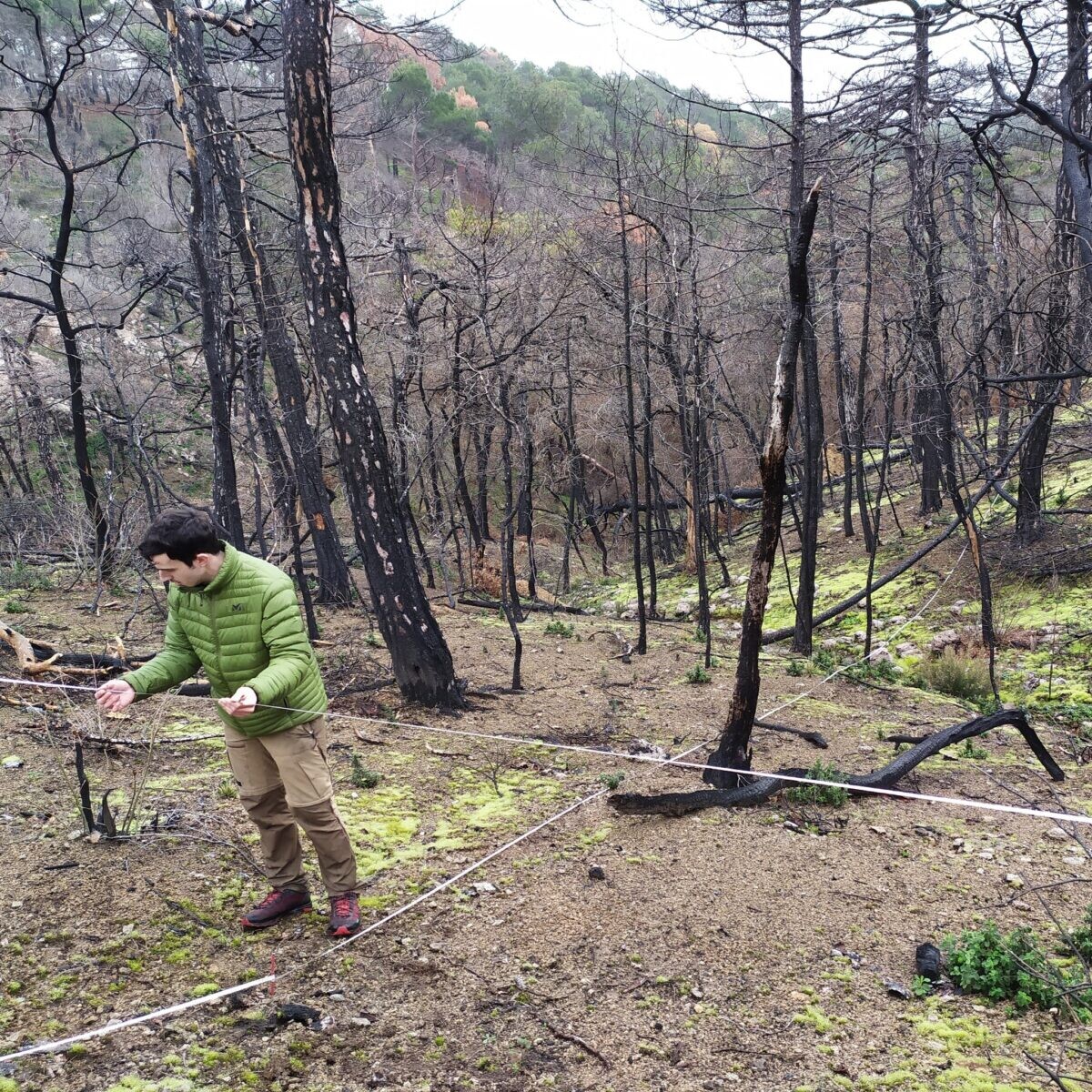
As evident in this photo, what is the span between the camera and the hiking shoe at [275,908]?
11.1ft

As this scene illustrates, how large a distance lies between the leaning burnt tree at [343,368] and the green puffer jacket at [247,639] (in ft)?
10.3

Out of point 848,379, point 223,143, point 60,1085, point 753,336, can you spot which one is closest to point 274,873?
point 60,1085

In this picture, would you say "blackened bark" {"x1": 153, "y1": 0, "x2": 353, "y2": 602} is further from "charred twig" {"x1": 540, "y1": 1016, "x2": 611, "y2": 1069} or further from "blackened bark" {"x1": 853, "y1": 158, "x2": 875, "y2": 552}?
"charred twig" {"x1": 540, "y1": 1016, "x2": 611, "y2": 1069}

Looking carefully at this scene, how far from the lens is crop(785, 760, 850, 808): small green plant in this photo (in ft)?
15.7

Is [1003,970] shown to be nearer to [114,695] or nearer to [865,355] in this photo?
[114,695]

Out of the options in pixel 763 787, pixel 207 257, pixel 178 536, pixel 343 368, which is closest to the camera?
pixel 178 536

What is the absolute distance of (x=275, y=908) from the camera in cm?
342

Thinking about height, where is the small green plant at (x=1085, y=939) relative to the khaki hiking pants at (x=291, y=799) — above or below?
below

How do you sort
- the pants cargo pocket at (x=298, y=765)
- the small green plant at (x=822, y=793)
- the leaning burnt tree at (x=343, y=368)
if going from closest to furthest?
the pants cargo pocket at (x=298, y=765)
the small green plant at (x=822, y=793)
the leaning burnt tree at (x=343, y=368)

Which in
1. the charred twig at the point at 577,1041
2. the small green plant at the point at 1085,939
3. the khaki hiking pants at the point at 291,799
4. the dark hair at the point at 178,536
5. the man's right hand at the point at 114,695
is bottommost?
the charred twig at the point at 577,1041

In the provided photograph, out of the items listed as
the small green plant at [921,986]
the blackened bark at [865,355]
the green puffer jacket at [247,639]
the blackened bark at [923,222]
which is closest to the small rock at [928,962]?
the small green plant at [921,986]

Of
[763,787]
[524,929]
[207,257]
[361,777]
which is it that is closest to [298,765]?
[524,929]

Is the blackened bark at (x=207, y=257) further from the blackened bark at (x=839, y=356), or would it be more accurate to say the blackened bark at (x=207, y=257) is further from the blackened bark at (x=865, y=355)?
the blackened bark at (x=839, y=356)

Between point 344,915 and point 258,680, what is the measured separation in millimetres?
1133
